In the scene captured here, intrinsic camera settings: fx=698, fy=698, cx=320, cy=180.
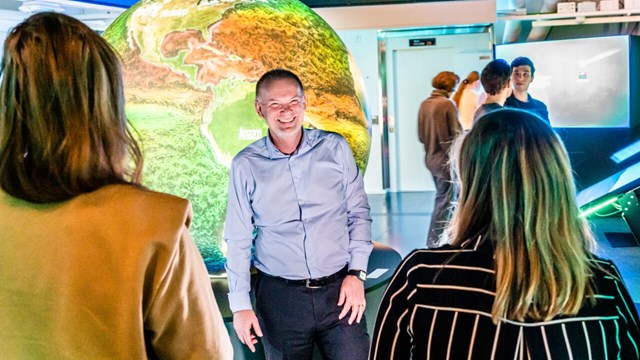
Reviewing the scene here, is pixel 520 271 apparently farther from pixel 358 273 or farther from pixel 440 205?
pixel 440 205

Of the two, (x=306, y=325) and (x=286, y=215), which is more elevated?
(x=286, y=215)

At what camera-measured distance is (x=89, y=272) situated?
1197mm

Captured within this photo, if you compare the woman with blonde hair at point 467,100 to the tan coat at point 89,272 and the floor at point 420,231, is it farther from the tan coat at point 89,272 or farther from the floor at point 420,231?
the tan coat at point 89,272

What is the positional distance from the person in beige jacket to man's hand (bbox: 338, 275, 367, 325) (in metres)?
1.30

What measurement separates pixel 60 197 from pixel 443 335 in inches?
31.6

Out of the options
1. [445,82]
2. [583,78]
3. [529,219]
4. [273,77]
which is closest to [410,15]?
[583,78]

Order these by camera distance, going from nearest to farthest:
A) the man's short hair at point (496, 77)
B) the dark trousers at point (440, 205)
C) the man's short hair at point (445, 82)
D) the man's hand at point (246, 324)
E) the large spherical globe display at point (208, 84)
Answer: the man's hand at point (246, 324)
the large spherical globe display at point (208, 84)
the man's short hair at point (496, 77)
the dark trousers at point (440, 205)
the man's short hair at point (445, 82)

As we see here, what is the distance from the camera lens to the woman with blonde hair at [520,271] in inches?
54.4

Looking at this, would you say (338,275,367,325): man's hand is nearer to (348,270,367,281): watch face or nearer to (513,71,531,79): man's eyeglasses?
(348,270,367,281): watch face

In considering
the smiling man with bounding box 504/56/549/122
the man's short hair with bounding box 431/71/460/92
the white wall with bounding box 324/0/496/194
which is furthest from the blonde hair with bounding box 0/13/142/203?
the white wall with bounding box 324/0/496/194

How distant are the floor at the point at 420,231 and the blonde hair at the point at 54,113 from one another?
463 centimetres

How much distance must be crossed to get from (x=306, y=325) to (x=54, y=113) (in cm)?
148

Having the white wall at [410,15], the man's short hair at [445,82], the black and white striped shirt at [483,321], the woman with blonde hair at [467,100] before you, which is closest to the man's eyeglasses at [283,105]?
the black and white striped shirt at [483,321]

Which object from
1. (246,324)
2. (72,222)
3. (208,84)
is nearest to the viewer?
(72,222)
